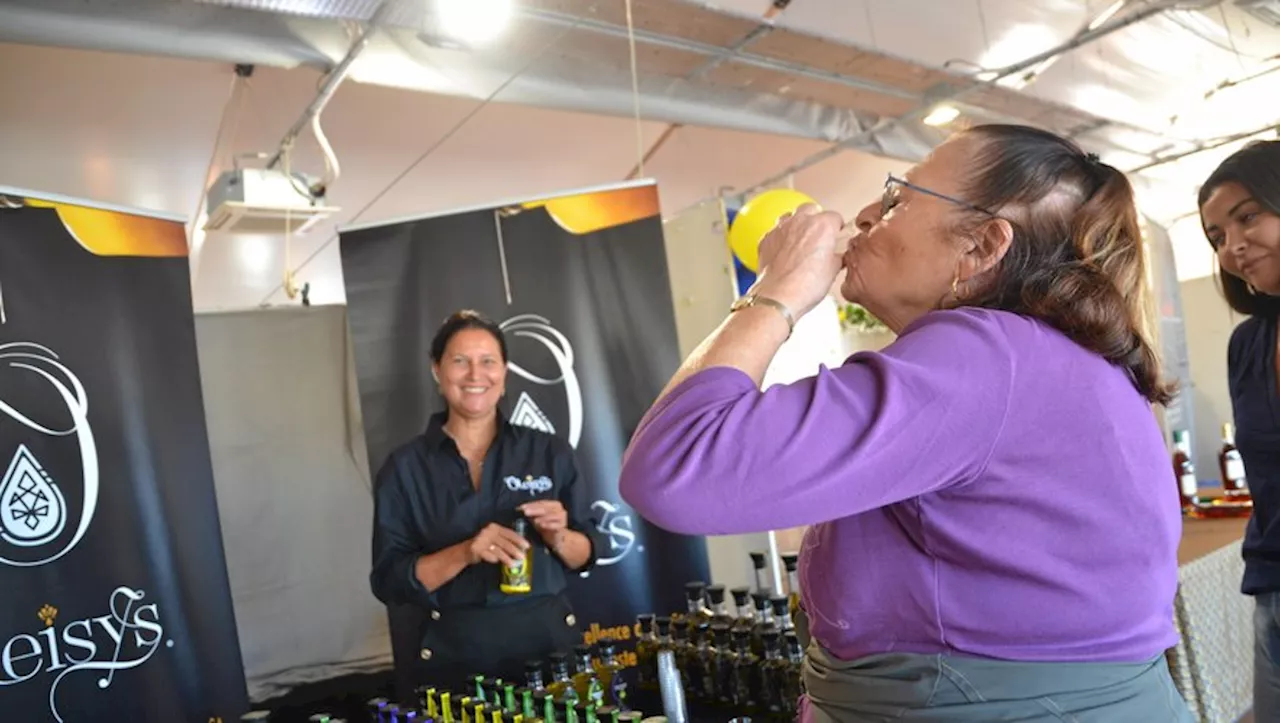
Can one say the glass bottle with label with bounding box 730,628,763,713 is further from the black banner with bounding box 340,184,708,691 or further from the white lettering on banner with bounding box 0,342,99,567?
the white lettering on banner with bounding box 0,342,99,567

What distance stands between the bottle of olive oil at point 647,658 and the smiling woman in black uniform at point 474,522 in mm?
401

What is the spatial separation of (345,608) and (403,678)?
1267 millimetres

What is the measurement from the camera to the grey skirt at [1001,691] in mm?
768

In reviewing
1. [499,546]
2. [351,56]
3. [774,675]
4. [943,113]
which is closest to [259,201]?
[351,56]

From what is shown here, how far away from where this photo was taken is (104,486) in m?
→ 2.41

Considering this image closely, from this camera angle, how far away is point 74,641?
228 cm

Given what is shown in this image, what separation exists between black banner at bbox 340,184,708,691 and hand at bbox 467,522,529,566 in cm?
109

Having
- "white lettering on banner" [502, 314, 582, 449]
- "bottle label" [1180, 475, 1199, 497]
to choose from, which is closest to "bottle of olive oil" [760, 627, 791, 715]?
"white lettering on banner" [502, 314, 582, 449]

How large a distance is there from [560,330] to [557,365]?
0.14 m

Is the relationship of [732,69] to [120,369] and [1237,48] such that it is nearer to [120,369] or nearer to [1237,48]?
[120,369]

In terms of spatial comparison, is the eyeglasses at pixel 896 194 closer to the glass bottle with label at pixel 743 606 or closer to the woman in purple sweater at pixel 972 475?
the woman in purple sweater at pixel 972 475

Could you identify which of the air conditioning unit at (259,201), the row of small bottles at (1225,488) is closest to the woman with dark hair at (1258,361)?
the row of small bottles at (1225,488)

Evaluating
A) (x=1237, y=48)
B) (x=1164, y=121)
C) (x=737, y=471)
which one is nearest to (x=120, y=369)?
(x=737, y=471)

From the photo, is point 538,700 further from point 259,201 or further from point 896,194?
point 259,201
